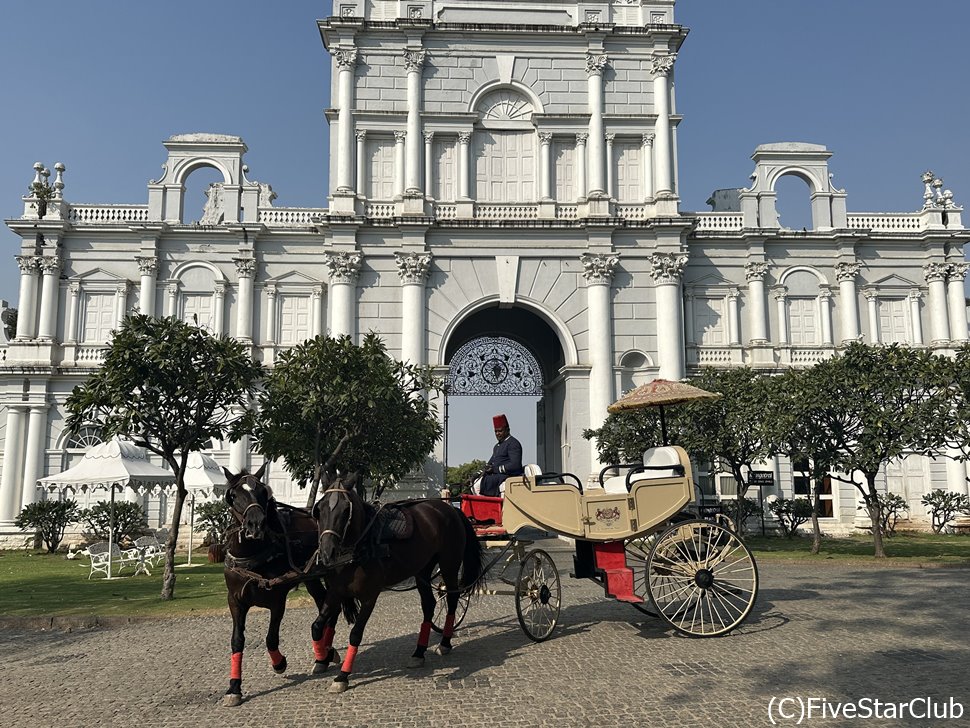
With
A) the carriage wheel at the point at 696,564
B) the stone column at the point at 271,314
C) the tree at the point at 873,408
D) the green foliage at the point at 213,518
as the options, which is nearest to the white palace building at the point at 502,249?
the stone column at the point at 271,314

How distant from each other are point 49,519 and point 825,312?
30.1 m

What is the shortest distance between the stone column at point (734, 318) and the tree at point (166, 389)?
67.4 ft

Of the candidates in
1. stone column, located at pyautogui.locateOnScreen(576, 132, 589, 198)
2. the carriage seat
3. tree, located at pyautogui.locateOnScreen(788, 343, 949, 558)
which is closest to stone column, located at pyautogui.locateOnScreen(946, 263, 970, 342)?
tree, located at pyautogui.locateOnScreen(788, 343, 949, 558)

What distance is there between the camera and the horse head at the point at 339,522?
702 centimetres

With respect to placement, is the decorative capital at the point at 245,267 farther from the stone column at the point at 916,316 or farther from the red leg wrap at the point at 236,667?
the stone column at the point at 916,316

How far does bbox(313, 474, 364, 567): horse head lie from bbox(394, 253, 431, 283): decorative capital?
62.5 feet

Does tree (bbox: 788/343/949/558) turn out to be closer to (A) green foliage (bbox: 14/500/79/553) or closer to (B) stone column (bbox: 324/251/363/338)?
(B) stone column (bbox: 324/251/363/338)

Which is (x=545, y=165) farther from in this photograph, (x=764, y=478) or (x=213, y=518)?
(x=213, y=518)

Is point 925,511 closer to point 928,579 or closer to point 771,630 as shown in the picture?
point 928,579

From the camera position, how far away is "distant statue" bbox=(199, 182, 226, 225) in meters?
29.8

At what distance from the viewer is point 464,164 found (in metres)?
27.2

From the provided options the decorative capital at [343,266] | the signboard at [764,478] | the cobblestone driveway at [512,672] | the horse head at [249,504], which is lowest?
the cobblestone driveway at [512,672]

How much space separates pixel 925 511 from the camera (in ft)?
93.2

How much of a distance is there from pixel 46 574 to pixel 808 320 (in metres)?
28.0
